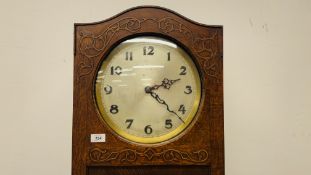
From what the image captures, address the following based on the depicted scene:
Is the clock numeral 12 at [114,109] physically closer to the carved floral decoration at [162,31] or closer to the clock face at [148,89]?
the clock face at [148,89]

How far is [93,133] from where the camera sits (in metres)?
0.99

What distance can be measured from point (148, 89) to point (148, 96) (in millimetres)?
22

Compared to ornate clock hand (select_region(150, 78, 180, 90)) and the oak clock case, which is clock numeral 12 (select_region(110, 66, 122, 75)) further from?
ornate clock hand (select_region(150, 78, 180, 90))

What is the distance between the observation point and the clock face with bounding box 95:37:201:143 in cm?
103

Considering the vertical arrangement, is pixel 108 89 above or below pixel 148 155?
above

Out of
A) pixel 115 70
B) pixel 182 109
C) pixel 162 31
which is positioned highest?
pixel 162 31

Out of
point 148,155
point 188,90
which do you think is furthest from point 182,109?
point 148,155

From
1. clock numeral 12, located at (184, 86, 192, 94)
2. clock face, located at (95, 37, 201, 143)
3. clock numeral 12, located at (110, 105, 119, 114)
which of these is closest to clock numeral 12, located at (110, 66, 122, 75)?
clock face, located at (95, 37, 201, 143)

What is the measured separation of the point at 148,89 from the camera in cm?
104


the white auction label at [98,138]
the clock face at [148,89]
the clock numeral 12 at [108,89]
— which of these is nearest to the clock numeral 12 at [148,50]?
the clock face at [148,89]
